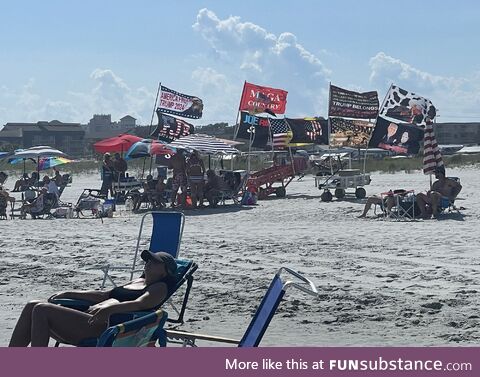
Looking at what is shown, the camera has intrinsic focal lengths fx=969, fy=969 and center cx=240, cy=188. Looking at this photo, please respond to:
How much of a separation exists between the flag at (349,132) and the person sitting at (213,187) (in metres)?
4.58

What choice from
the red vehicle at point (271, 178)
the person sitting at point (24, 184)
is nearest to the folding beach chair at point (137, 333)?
the red vehicle at point (271, 178)

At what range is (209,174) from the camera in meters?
21.9

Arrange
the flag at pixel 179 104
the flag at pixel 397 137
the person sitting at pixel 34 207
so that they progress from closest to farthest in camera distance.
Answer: the person sitting at pixel 34 207 → the flag at pixel 397 137 → the flag at pixel 179 104

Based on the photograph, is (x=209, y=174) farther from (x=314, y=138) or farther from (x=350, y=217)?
(x=314, y=138)

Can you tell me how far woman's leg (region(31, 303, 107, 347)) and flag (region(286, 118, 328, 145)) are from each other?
2140cm

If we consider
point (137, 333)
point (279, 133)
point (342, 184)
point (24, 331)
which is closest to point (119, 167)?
point (279, 133)

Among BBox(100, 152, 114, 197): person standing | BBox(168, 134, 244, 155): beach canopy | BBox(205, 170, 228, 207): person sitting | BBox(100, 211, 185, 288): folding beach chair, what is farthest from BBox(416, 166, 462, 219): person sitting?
BBox(100, 152, 114, 197): person standing

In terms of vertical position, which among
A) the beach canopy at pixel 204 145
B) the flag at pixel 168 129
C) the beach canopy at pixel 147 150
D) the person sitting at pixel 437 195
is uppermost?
the flag at pixel 168 129

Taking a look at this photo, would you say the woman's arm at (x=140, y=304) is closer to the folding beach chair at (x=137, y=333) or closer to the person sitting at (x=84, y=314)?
the person sitting at (x=84, y=314)

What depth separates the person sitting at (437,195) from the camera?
1700 centimetres

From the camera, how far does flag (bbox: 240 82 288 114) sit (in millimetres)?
26484
